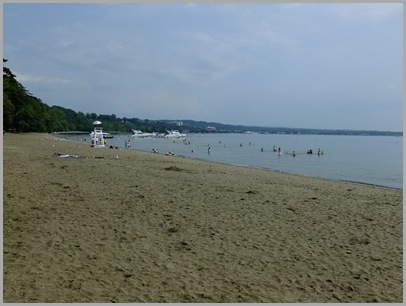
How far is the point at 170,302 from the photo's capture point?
15.6ft

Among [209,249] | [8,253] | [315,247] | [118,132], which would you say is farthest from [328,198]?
[118,132]

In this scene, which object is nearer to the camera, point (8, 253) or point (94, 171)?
point (8, 253)

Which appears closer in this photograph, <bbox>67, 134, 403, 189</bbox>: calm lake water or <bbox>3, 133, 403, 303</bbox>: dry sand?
<bbox>3, 133, 403, 303</bbox>: dry sand

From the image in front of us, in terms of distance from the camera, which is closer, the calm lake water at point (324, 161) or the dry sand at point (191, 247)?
the dry sand at point (191, 247)

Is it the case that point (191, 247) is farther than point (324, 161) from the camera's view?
No

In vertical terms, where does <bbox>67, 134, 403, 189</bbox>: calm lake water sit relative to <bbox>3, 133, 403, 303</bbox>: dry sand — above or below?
below

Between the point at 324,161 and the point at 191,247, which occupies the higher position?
the point at 191,247

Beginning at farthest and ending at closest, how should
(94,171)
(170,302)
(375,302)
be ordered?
(94,171), (375,302), (170,302)

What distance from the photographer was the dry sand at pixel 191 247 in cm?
508

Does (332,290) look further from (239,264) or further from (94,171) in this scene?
(94,171)

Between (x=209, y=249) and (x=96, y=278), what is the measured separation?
2.09 m

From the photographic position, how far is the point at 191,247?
22.3 feet

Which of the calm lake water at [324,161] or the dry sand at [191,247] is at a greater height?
the dry sand at [191,247]

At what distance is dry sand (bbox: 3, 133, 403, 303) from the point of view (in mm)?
5078
